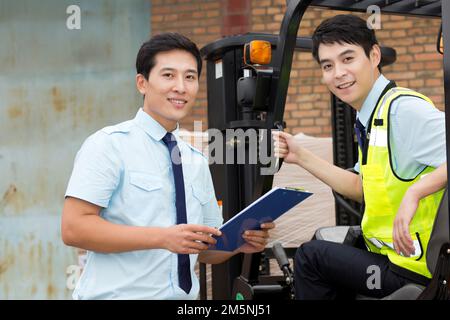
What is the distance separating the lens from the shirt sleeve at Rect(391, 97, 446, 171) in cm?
225

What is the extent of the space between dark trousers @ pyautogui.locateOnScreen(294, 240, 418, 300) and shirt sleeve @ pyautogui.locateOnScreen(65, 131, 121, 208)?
30.9 inches

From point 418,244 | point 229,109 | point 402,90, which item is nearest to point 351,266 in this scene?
point 418,244

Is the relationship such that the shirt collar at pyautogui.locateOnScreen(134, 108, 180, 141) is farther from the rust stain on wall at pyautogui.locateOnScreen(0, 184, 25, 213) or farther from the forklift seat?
the rust stain on wall at pyautogui.locateOnScreen(0, 184, 25, 213)

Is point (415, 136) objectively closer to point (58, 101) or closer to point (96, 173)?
point (96, 173)

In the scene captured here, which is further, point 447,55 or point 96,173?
point 96,173

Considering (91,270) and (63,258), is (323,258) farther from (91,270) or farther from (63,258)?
(63,258)

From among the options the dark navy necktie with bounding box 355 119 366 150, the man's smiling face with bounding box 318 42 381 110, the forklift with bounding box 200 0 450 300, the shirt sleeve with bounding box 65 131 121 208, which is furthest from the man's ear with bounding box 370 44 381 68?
the shirt sleeve with bounding box 65 131 121 208

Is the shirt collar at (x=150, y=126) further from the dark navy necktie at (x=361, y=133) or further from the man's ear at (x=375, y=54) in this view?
the man's ear at (x=375, y=54)

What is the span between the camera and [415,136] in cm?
227

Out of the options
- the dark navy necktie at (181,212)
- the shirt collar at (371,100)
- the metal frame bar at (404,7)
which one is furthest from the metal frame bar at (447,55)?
the metal frame bar at (404,7)

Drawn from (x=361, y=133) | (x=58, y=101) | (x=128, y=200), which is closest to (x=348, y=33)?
(x=361, y=133)

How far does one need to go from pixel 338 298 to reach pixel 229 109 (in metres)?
1.92

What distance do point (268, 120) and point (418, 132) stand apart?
0.76 metres

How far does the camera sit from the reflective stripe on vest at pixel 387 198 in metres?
2.30
